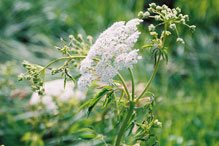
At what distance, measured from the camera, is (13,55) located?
4.53 meters

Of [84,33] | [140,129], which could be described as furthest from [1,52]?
[140,129]

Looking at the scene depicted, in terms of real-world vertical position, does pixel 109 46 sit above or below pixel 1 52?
below

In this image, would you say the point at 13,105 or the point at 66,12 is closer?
the point at 13,105

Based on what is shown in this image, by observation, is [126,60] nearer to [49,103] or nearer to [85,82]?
[85,82]

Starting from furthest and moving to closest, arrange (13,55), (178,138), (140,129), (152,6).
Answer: (13,55) < (178,138) < (140,129) < (152,6)

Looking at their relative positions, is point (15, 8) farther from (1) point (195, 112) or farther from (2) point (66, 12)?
(1) point (195, 112)

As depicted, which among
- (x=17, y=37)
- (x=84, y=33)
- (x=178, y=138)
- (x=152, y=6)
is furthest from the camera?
(x=17, y=37)

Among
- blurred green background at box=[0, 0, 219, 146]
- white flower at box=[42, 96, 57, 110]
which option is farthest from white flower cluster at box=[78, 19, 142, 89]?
blurred green background at box=[0, 0, 219, 146]

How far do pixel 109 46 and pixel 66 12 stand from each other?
4500 millimetres

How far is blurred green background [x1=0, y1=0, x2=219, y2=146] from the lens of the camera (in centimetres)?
316

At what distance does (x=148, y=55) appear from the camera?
4.33 metres

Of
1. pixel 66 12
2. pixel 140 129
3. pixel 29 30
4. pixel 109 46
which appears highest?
pixel 66 12

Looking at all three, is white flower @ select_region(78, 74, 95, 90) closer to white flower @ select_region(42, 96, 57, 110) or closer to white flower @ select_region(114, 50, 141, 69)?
white flower @ select_region(114, 50, 141, 69)

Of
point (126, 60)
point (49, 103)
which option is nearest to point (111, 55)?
point (126, 60)
